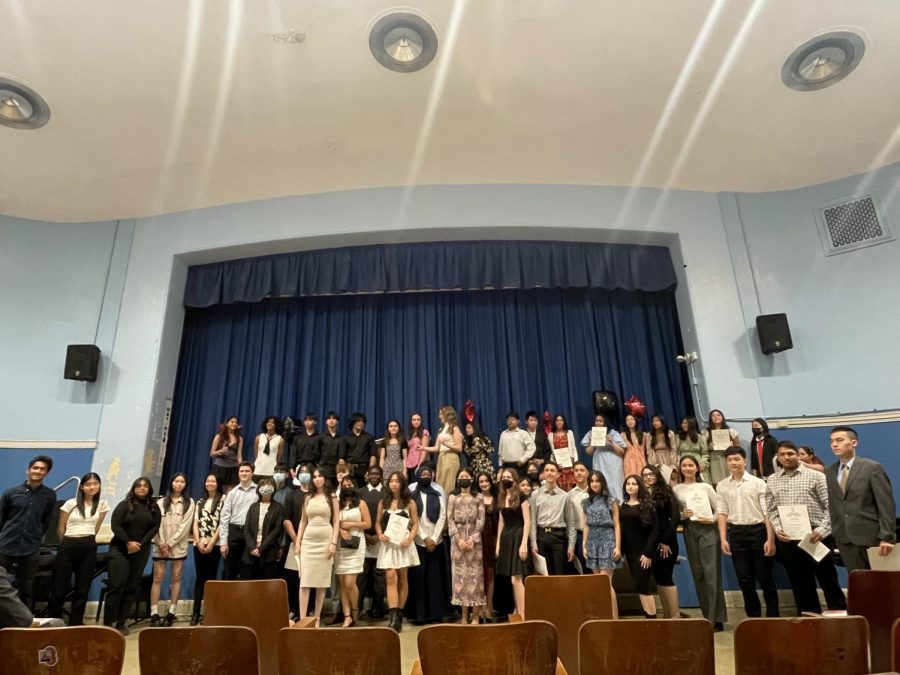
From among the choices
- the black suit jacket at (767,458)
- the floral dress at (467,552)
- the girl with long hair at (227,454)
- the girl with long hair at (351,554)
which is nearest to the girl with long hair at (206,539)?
the girl with long hair at (227,454)

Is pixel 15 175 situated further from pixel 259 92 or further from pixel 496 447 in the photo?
pixel 496 447

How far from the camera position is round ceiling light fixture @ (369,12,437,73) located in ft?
14.8

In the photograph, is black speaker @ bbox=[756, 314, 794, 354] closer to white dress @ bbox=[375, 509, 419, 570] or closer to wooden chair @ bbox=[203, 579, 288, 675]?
white dress @ bbox=[375, 509, 419, 570]

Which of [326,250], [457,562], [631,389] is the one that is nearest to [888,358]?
[631,389]

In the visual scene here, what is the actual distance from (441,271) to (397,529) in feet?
11.4

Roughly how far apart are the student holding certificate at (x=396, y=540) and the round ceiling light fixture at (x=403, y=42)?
3614 mm

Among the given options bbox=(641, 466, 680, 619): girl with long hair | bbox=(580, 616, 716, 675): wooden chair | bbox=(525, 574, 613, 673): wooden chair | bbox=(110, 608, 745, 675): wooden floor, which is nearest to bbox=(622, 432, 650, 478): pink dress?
bbox=(110, 608, 745, 675): wooden floor

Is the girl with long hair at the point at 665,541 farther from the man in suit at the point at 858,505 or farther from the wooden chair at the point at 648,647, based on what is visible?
the wooden chair at the point at 648,647

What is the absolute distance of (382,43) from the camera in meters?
4.69

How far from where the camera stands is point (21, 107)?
5223mm

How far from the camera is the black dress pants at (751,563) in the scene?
158 inches

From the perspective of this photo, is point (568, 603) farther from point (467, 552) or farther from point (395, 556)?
point (395, 556)

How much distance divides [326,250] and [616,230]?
3.66 meters

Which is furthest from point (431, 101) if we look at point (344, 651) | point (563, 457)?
point (344, 651)
